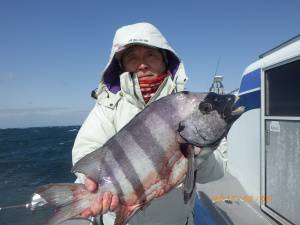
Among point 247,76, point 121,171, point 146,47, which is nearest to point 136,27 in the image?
point 146,47

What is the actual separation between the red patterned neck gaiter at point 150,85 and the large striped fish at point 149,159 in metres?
0.57

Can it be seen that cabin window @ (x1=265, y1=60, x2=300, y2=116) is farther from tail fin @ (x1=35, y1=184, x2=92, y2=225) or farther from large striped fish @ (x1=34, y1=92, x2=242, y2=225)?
tail fin @ (x1=35, y1=184, x2=92, y2=225)

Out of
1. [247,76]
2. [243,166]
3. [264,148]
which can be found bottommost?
[243,166]

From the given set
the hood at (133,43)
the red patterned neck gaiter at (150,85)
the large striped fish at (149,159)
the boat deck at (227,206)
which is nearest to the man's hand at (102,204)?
the large striped fish at (149,159)

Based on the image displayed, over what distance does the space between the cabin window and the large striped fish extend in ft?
8.41

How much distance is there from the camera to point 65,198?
2.16 m

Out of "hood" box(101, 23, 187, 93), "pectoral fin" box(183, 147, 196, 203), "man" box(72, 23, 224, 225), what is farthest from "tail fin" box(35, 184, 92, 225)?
"hood" box(101, 23, 187, 93)

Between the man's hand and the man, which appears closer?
the man's hand

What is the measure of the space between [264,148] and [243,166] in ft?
4.59

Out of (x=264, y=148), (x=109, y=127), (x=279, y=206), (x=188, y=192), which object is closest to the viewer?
(x=188, y=192)

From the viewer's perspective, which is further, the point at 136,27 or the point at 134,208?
the point at 136,27

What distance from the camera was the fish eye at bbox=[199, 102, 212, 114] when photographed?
7.27 feet

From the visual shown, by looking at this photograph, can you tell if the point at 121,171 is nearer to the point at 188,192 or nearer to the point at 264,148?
the point at 188,192

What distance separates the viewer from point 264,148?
5.18m
